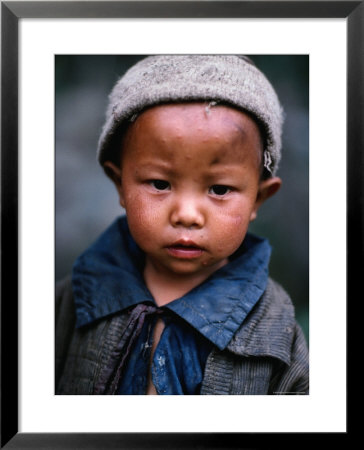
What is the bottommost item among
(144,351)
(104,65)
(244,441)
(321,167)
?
(244,441)

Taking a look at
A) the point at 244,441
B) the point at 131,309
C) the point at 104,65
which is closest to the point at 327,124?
the point at 104,65

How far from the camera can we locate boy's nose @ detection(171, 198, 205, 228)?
935 mm

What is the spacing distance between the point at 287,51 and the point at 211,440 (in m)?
0.87

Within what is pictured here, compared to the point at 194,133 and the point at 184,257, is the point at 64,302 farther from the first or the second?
the point at 194,133

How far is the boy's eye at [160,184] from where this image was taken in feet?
3.13

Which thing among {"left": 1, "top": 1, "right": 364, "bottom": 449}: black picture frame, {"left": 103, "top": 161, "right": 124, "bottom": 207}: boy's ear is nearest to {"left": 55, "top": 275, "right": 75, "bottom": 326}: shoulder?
{"left": 1, "top": 1, "right": 364, "bottom": 449}: black picture frame

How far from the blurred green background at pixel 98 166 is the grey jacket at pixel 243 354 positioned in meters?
0.05

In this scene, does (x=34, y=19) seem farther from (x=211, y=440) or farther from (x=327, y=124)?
(x=211, y=440)

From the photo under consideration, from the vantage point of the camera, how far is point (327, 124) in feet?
3.25

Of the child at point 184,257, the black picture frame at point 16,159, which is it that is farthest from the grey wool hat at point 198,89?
the black picture frame at point 16,159

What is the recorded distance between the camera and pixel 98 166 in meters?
1.06

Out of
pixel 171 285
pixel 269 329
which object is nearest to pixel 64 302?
pixel 171 285

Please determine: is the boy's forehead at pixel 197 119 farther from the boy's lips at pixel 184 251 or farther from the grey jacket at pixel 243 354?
the grey jacket at pixel 243 354

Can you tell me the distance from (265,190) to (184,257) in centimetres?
26
